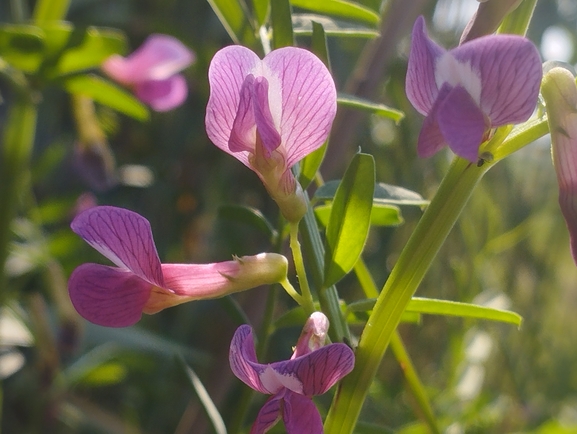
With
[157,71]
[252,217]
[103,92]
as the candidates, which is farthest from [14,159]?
[252,217]

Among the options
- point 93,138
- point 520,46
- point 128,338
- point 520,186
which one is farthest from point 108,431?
point 520,46

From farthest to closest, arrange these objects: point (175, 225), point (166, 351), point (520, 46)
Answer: point (175, 225), point (166, 351), point (520, 46)

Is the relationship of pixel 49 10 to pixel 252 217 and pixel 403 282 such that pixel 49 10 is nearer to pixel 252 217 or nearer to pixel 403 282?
pixel 252 217

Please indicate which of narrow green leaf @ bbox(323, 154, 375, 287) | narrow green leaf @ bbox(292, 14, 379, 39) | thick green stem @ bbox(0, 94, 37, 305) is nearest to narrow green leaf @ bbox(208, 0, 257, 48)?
narrow green leaf @ bbox(292, 14, 379, 39)

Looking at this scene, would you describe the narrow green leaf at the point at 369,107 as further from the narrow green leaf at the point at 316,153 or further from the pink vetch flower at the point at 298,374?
the pink vetch flower at the point at 298,374

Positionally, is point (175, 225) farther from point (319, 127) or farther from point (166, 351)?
point (319, 127)

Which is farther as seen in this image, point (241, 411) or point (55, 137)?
point (55, 137)

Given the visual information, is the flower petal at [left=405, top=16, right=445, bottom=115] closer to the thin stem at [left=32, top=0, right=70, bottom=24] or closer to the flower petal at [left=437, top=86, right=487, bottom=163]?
the flower petal at [left=437, top=86, right=487, bottom=163]
